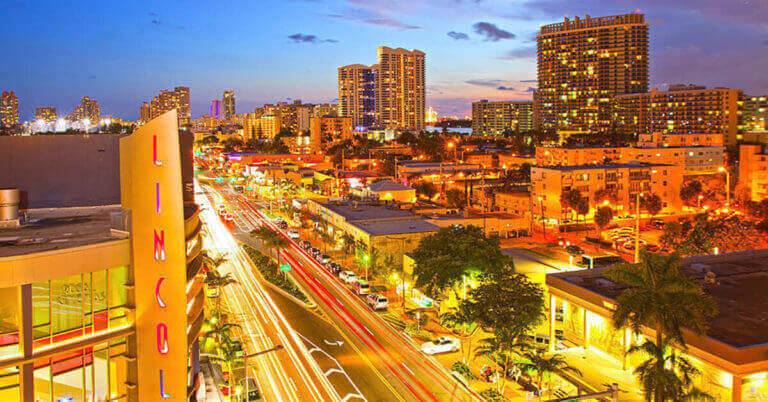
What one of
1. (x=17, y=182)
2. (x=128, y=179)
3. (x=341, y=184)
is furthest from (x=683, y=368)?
(x=341, y=184)

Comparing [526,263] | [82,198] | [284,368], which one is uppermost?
[82,198]

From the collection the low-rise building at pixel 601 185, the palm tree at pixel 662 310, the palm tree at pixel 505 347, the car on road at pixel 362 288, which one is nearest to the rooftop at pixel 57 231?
the palm tree at pixel 505 347

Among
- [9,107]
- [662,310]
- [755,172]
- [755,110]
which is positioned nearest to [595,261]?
[662,310]

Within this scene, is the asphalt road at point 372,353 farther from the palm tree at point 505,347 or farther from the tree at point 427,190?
the tree at point 427,190

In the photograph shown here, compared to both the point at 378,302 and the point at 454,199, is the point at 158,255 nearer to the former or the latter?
the point at 378,302

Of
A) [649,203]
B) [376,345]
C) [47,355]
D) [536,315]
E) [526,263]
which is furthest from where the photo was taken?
[649,203]

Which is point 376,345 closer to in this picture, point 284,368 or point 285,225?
point 284,368
